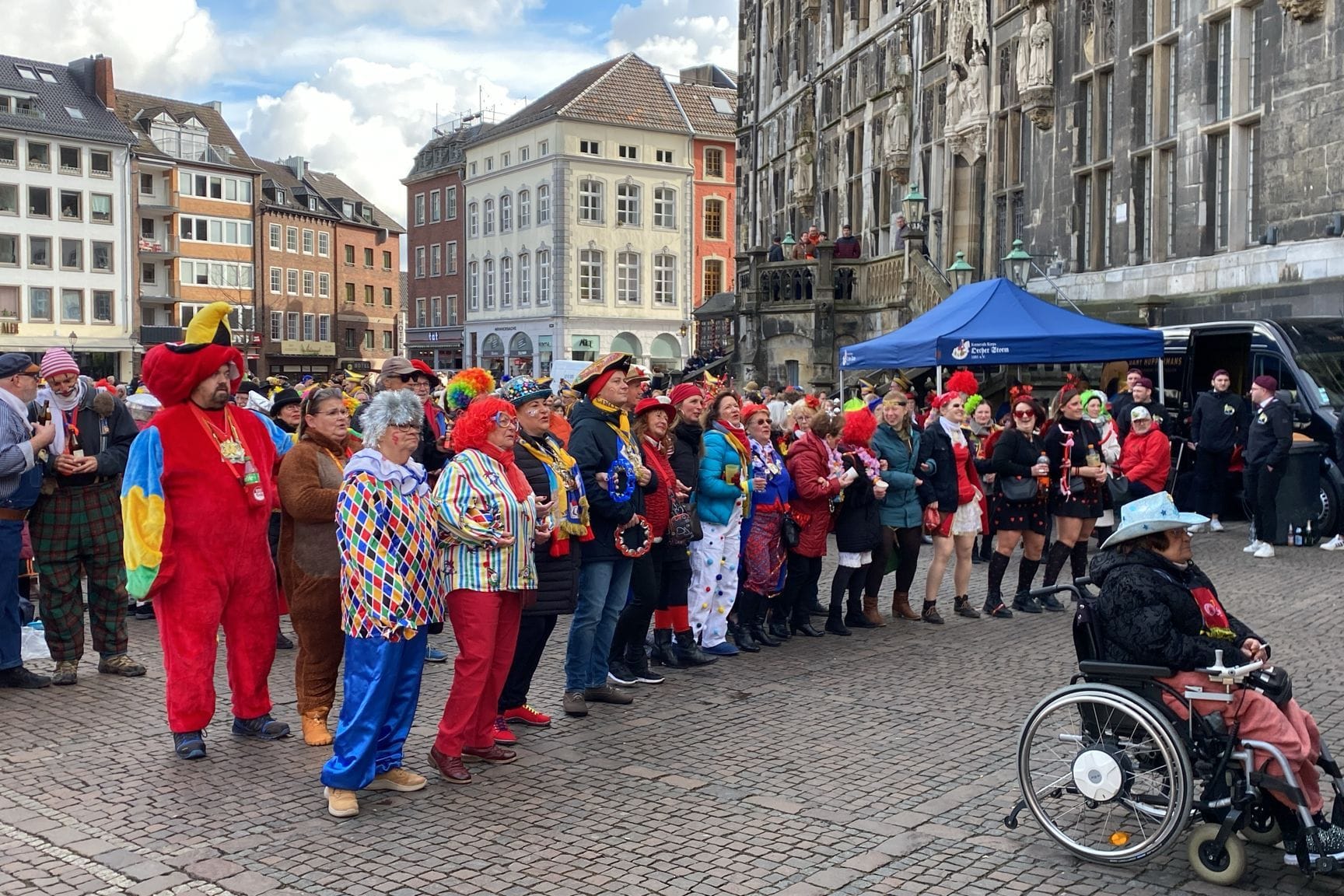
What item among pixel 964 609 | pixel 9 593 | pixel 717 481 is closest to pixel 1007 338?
pixel 964 609

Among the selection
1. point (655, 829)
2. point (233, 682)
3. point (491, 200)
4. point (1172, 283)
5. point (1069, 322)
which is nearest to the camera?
point (655, 829)

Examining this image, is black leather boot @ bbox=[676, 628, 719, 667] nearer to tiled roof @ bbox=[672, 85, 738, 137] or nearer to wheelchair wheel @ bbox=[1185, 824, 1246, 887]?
wheelchair wheel @ bbox=[1185, 824, 1246, 887]

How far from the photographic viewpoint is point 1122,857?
5156mm

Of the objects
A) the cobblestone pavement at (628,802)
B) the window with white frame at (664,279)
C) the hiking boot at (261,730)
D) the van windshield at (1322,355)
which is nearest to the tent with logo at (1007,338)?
the van windshield at (1322,355)

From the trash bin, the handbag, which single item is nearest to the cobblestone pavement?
the handbag

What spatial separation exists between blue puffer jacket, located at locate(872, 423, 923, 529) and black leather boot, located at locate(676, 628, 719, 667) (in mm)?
2041

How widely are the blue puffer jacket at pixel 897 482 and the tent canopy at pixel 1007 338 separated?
4948mm

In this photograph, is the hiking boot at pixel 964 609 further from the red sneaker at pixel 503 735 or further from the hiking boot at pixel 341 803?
the hiking boot at pixel 341 803

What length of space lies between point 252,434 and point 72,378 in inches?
93.0

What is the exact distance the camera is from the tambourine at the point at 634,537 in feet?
25.2

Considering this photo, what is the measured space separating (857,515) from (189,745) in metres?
5.29

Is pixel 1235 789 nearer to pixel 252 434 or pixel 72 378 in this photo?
pixel 252 434

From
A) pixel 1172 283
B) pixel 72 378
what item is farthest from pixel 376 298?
pixel 72 378

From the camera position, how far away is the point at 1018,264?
2142 centimetres
